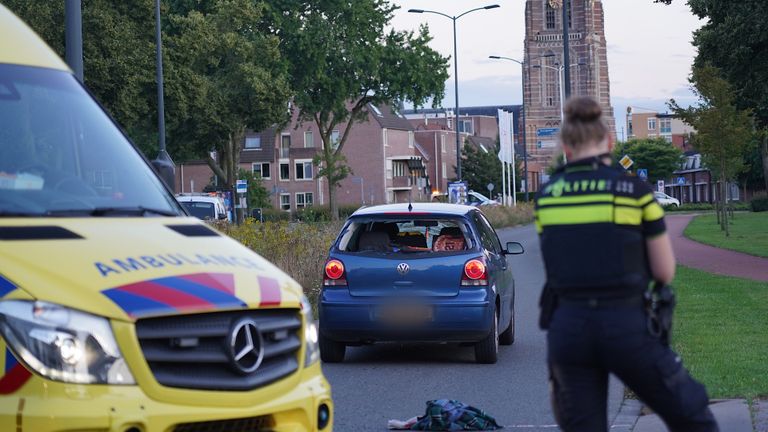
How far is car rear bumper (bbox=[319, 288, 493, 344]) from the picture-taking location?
474 inches

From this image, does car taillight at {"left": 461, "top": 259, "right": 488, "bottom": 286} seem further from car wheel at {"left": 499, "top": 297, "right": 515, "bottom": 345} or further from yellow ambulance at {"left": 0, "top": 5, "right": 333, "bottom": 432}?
yellow ambulance at {"left": 0, "top": 5, "right": 333, "bottom": 432}

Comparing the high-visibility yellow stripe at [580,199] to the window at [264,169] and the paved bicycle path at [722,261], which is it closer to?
the paved bicycle path at [722,261]

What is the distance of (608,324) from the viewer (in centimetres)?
497

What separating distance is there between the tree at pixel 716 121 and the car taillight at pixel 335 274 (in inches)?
1367

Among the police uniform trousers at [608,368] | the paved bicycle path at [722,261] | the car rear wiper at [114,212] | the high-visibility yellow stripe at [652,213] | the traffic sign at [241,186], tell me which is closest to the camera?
the police uniform trousers at [608,368]

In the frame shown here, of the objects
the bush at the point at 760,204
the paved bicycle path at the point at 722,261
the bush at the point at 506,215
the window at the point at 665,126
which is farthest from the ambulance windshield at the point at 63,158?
the window at the point at 665,126

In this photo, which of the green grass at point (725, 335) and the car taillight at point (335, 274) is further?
the car taillight at point (335, 274)

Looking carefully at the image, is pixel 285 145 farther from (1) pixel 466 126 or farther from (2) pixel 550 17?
(2) pixel 550 17

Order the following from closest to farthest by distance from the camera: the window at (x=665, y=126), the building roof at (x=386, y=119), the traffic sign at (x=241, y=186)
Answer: the traffic sign at (x=241, y=186), the building roof at (x=386, y=119), the window at (x=665, y=126)

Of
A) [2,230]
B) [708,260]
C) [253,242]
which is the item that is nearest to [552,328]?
[2,230]

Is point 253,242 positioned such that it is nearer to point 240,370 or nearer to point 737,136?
point 240,370

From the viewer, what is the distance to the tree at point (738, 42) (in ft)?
88.0

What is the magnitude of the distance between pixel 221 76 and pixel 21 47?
1691 inches

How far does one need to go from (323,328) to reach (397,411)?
8.31 feet
